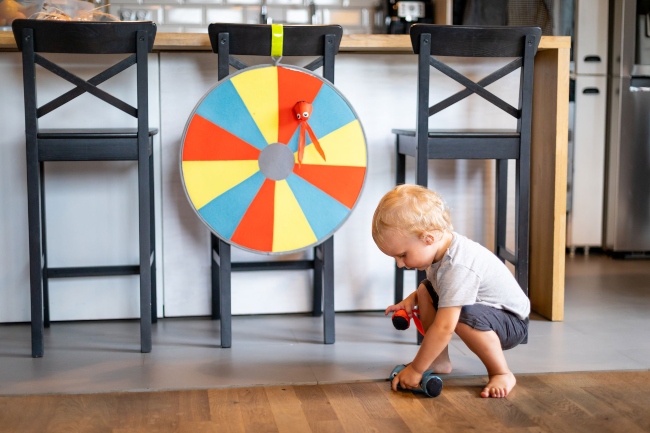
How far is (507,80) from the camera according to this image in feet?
8.98

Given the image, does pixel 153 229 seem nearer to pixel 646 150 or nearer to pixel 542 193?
pixel 542 193

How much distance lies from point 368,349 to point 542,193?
0.85 meters

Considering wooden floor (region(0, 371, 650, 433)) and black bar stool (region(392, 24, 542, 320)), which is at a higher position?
black bar stool (region(392, 24, 542, 320))

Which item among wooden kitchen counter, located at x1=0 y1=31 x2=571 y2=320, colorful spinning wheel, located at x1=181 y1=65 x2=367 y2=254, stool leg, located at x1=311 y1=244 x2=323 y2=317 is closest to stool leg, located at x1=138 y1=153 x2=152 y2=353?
colorful spinning wheel, located at x1=181 y1=65 x2=367 y2=254

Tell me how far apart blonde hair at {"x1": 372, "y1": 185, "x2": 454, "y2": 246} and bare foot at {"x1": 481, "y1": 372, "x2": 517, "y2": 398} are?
0.39 meters

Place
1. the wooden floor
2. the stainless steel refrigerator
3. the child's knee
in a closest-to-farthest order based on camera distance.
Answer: the wooden floor < the child's knee < the stainless steel refrigerator

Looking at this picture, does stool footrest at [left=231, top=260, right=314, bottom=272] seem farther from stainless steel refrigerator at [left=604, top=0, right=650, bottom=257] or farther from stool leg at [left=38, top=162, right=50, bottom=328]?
stainless steel refrigerator at [left=604, top=0, right=650, bottom=257]

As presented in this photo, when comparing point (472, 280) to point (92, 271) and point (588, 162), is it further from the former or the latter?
point (588, 162)

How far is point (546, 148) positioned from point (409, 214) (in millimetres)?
991

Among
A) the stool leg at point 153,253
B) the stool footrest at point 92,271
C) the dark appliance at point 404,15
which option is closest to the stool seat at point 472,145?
the stool leg at point 153,253

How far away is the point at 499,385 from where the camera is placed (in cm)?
190

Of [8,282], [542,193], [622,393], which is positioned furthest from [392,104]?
[8,282]

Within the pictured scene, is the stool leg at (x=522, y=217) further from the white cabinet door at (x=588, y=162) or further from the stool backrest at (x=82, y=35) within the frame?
the white cabinet door at (x=588, y=162)

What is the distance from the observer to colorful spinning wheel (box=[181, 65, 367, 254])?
226 cm
